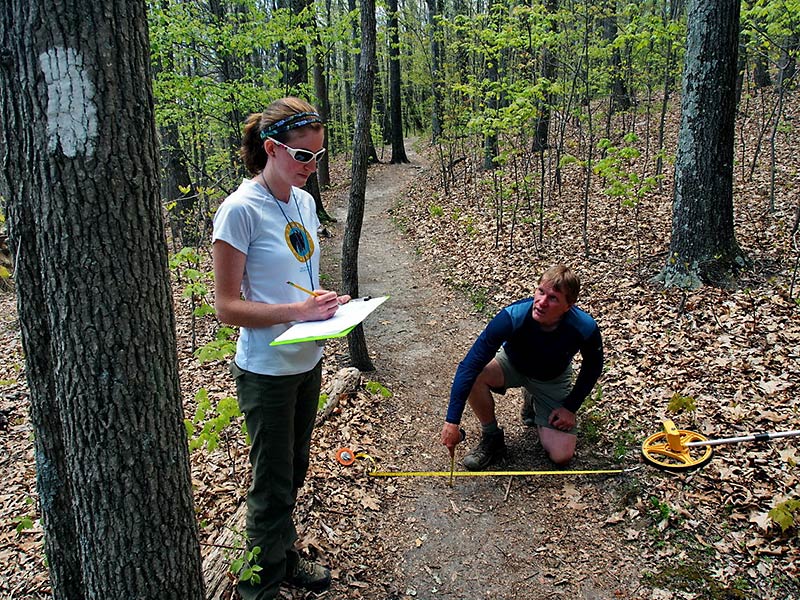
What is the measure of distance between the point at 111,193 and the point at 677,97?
2139cm

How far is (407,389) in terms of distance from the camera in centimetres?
548

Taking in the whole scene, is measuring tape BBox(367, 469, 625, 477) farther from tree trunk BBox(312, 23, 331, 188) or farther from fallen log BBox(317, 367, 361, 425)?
tree trunk BBox(312, 23, 331, 188)

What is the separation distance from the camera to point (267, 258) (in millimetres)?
2311

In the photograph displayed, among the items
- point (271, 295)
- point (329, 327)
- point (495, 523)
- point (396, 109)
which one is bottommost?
point (495, 523)

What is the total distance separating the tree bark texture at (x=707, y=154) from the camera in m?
5.49

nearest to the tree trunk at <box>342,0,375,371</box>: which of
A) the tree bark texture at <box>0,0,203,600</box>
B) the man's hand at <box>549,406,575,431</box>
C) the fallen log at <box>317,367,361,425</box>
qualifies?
the fallen log at <box>317,367,361,425</box>

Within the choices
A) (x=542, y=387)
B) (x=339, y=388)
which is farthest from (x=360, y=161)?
(x=542, y=387)

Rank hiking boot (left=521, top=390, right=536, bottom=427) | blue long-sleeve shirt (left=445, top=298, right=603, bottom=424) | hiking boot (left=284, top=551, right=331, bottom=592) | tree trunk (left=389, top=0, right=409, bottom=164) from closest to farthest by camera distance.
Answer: hiking boot (left=284, top=551, right=331, bottom=592), blue long-sleeve shirt (left=445, top=298, right=603, bottom=424), hiking boot (left=521, top=390, right=536, bottom=427), tree trunk (left=389, top=0, right=409, bottom=164)

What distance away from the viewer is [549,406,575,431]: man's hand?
12.7 feet

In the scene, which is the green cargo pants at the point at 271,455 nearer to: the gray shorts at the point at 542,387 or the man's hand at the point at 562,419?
the gray shorts at the point at 542,387

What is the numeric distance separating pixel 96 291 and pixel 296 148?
42.9 inches

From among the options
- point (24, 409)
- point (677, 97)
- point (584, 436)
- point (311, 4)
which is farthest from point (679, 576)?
point (677, 97)

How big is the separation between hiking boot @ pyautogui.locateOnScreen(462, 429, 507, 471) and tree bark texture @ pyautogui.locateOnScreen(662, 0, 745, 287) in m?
3.21

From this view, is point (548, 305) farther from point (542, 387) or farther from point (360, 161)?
point (360, 161)
